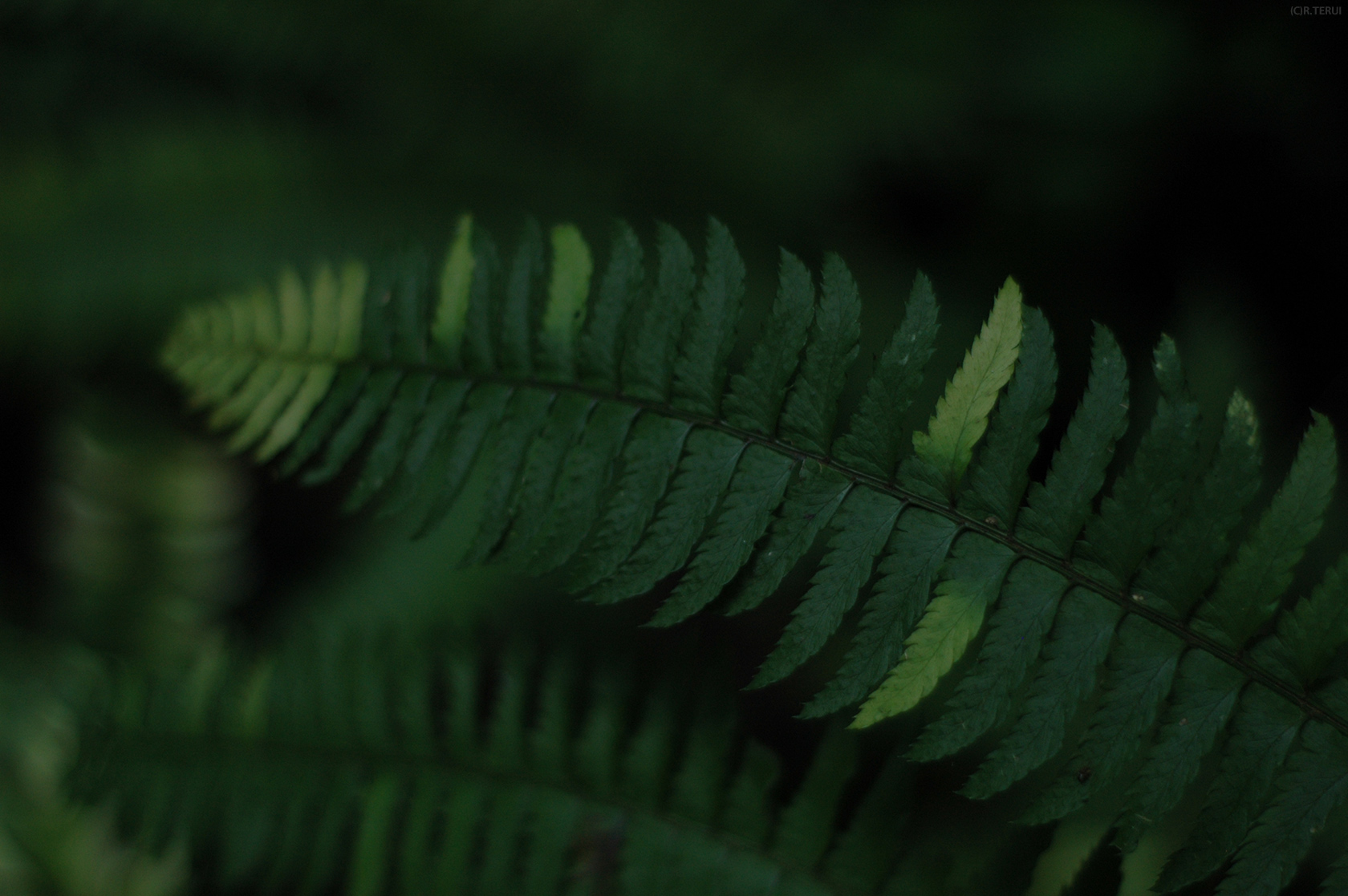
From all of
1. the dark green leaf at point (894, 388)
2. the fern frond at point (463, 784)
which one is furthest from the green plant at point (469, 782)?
the dark green leaf at point (894, 388)

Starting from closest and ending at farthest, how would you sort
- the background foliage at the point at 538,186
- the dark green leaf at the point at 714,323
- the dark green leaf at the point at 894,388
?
the dark green leaf at the point at 894,388, the dark green leaf at the point at 714,323, the background foliage at the point at 538,186

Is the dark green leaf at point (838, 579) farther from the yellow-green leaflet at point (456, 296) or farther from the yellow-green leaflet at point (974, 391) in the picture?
the yellow-green leaflet at point (456, 296)

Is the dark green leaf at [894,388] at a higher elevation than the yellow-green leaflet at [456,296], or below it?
higher

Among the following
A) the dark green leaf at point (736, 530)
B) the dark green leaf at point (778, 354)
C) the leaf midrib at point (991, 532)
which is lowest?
the dark green leaf at point (736, 530)

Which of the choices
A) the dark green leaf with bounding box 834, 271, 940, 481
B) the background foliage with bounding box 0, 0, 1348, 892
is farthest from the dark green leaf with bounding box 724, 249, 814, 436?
the background foliage with bounding box 0, 0, 1348, 892

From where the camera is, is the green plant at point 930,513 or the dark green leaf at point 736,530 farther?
the dark green leaf at point 736,530

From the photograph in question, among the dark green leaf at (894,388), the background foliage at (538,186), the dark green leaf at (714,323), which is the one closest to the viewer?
the dark green leaf at (894,388)

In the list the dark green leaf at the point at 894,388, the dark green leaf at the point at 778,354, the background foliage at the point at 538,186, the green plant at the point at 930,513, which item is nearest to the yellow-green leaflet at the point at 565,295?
the green plant at the point at 930,513

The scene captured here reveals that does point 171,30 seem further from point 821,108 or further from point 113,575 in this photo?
point 821,108
